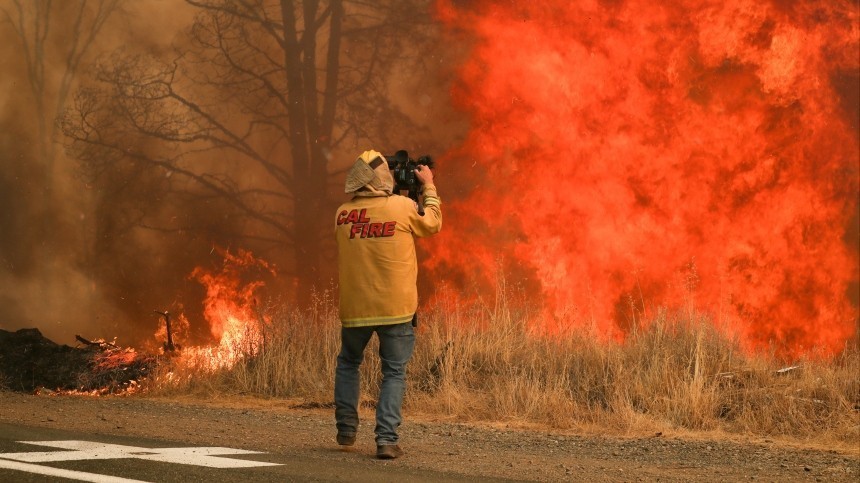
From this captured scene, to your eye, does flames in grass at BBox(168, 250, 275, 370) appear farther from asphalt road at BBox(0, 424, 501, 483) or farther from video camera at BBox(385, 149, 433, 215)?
video camera at BBox(385, 149, 433, 215)

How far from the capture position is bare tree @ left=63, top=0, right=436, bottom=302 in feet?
60.3

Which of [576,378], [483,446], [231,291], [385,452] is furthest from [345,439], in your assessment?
[231,291]

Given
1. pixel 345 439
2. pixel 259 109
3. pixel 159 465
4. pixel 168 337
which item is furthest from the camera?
pixel 259 109

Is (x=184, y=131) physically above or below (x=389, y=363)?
above

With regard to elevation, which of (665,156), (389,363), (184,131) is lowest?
(389,363)

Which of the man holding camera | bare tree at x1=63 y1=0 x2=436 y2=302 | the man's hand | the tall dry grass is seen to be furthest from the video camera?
bare tree at x1=63 y1=0 x2=436 y2=302

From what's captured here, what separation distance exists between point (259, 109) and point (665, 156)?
20.1ft

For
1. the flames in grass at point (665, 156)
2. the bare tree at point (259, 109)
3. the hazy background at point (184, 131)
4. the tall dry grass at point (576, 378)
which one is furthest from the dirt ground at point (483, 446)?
the flames in grass at point (665, 156)

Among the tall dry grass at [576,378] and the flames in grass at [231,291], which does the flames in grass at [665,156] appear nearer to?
the flames in grass at [231,291]

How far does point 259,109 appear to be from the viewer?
18641 mm

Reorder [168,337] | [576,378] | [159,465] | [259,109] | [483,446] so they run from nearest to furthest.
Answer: [159,465] → [483,446] → [576,378] → [168,337] → [259,109]

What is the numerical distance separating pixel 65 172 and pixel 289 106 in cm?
346

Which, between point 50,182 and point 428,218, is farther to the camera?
point 50,182

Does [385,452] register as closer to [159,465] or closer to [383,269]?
[383,269]
